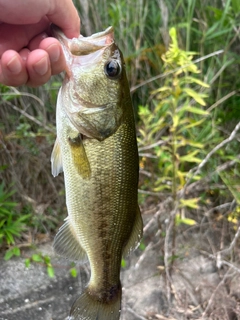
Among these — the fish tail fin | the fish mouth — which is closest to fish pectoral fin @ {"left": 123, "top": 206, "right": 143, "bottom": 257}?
the fish tail fin

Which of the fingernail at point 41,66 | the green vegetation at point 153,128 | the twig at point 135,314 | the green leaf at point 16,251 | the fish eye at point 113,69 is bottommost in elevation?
the twig at point 135,314

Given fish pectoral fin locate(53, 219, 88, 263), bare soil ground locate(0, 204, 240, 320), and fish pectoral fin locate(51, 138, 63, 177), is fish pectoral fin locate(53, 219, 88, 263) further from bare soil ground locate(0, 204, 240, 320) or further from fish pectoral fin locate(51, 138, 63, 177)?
bare soil ground locate(0, 204, 240, 320)

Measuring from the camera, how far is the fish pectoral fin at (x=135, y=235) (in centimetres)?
148

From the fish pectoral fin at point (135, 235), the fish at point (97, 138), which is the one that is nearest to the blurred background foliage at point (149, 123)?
the fish pectoral fin at point (135, 235)

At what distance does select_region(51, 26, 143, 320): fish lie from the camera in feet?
4.37

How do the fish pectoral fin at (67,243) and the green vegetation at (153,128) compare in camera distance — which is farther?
the green vegetation at (153,128)

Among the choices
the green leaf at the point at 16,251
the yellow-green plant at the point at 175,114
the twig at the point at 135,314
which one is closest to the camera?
the yellow-green plant at the point at 175,114

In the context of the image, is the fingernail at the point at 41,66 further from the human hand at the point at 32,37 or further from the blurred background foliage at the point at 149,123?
the blurred background foliage at the point at 149,123

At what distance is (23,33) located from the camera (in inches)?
60.6

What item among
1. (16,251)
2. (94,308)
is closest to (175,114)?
(94,308)

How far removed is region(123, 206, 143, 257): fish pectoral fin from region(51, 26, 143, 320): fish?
0.05m

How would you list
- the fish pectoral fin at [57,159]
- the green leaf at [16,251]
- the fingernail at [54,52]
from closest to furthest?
the fingernail at [54,52] < the fish pectoral fin at [57,159] < the green leaf at [16,251]

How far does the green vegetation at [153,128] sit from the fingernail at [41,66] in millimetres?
1338

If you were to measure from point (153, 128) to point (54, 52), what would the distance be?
1601mm
